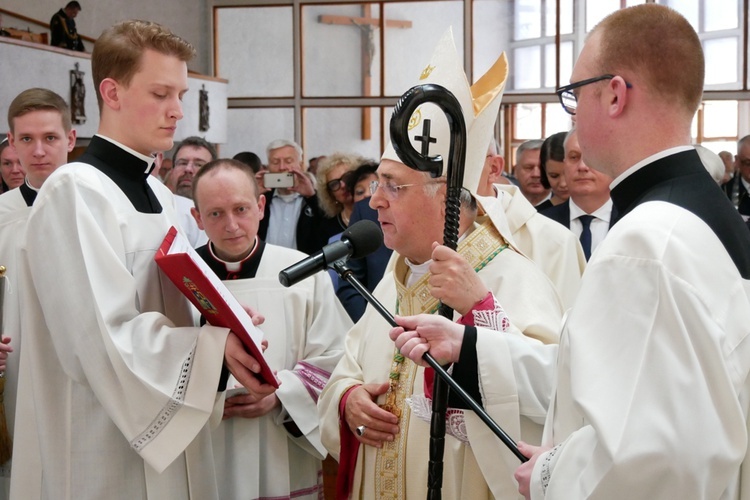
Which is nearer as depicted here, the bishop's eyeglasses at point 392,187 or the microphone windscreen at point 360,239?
the microphone windscreen at point 360,239

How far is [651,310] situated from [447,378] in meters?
0.54

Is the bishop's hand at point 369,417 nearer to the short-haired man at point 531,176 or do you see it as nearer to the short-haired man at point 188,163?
the short-haired man at point 188,163

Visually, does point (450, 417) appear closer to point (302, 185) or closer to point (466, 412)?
point (466, 412)

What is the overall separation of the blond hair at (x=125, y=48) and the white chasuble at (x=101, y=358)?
0.97ft

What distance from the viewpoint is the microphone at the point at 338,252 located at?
209cm

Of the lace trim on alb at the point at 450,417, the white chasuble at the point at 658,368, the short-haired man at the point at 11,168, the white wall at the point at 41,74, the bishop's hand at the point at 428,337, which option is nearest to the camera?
the white chasuble at the point at 658,368

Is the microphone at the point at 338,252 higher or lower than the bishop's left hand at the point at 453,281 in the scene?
higher

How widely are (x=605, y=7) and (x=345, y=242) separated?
42.6 ft

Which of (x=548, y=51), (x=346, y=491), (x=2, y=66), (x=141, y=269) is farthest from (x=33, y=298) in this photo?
(x=548, y=51)

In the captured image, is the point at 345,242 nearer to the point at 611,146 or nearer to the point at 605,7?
the point at 611,146

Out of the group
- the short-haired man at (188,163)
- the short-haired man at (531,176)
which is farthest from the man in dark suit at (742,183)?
the short-haired man at (188,163)

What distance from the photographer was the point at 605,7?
46.1ft

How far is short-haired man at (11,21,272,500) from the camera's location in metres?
2.43

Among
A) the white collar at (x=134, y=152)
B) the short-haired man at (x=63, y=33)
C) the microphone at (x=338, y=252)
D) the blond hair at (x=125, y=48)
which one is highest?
the short-haired man at (x=63, y=33)
